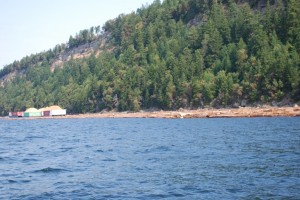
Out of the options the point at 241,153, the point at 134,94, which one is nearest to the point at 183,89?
the point at 134,94

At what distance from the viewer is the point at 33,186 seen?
917 inches

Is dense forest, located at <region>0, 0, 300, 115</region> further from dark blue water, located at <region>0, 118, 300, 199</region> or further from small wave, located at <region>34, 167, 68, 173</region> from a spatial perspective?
small wave, located at <region>34, 167, 68, 173</region>

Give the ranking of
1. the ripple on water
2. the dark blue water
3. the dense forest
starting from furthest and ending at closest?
1. the dense forest
2. the ripple on water
3. the dark blue water

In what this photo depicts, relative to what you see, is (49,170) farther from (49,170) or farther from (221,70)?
(221,70)

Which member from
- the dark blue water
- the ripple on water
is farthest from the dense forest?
the ripple on water

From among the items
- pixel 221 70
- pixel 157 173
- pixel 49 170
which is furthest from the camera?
pixel 221 70

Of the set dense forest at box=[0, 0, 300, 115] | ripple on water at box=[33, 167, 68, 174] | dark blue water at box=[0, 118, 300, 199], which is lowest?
dark blue water at box=[0, 118, 300, 199]

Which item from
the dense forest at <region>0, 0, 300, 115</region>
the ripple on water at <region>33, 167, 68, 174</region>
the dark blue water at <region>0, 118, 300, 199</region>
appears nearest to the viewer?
the dark blue water at <region>0, 118, 300, 199</region>

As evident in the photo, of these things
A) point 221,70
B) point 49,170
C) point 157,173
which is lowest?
point 157,173

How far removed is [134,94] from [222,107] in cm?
4750

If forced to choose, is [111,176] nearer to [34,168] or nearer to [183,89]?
[34,168]

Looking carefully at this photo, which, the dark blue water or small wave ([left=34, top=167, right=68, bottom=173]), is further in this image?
small wave ([left=34, top=167, right=68, bottom=173])

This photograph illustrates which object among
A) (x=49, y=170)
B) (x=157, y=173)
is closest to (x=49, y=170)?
(x=49, y=170)

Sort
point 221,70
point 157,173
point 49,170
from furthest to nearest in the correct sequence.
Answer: point 221,70 → point 49,170 → point 157,173
